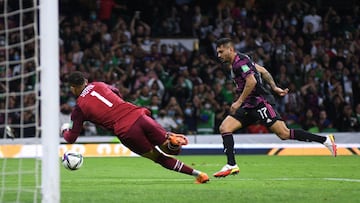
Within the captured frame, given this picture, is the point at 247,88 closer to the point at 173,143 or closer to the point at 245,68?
the point at 245,68

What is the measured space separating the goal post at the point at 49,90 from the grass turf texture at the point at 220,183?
130cm

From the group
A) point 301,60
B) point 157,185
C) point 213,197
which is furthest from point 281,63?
point 213,197

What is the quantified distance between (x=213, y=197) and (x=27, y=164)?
687cm

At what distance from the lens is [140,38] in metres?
22.5

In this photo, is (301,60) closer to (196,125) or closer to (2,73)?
(196,125)

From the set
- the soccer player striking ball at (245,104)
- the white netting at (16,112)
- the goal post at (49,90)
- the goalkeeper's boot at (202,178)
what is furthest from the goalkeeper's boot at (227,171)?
the goal post at (49,90)

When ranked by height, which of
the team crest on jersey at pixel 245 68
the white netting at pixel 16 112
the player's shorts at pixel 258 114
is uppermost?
the team crest on jersey at pixel 245 68

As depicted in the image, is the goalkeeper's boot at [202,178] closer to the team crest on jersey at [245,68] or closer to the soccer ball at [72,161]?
the soccer ball at [72,161]

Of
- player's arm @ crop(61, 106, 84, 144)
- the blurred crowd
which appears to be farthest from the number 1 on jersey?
the blurred crowd

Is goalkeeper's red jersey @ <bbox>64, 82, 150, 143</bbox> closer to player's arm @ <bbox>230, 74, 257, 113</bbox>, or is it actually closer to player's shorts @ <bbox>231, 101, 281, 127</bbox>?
player's arm @ <bbox>230, 74, 257, 113</bbox>

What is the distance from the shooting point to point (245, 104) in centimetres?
1220

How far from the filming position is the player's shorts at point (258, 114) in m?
12.1

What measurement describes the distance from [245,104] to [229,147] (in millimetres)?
775

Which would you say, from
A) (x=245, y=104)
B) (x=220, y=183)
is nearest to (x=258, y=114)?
(x=245, y=104)
